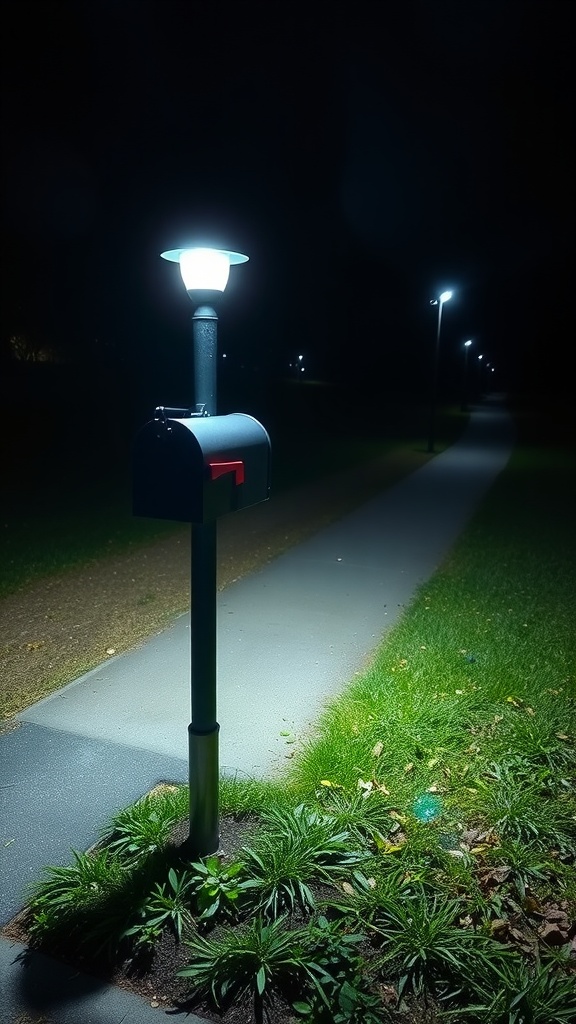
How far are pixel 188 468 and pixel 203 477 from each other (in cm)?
7

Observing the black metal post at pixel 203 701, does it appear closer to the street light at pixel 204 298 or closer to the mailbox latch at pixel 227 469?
the mailbox latch at pixel 227 469

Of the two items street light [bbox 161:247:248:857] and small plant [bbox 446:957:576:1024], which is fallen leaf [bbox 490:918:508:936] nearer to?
small plant [bbox 446:957:576:1024]

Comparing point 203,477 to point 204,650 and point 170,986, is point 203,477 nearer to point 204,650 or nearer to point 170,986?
point 204,650

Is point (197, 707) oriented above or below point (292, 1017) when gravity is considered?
above

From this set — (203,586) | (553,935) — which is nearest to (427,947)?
(553,935)

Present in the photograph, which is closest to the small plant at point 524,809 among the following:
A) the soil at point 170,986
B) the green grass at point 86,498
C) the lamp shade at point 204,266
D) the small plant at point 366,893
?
the small plant at point 366,893

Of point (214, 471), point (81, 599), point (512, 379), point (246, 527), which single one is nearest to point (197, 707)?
point (214, 471)

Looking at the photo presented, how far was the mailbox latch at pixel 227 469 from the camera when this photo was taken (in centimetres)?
276

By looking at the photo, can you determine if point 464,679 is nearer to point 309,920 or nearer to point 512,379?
point 309,920

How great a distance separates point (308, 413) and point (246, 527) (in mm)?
32663

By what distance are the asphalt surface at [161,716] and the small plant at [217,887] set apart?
0.45 m

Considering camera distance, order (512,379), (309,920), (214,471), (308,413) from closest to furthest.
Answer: (214,471), (309,920), (308,413), (512,379)

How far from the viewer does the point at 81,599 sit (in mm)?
7355

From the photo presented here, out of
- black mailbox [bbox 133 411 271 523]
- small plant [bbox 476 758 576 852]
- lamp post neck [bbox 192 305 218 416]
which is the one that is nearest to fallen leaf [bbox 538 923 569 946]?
small plant [bbox 476 758 576 852]
